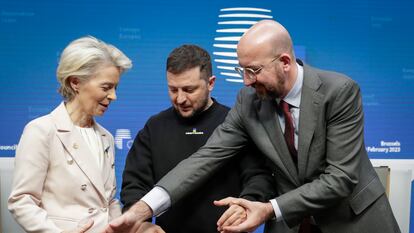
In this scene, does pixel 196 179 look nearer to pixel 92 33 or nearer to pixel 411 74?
pixel 92 33

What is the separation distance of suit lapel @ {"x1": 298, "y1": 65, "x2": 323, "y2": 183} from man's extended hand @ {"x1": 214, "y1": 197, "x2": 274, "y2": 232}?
8.8 inches

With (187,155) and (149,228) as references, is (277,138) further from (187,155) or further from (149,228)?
(149,228)

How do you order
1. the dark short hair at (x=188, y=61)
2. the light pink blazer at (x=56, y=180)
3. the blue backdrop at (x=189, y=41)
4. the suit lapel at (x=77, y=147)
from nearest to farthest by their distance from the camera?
the light pink blazer at (x=56, y=180), the suit lapel at (x=77, y=147), the dark short hair at (x=188, y=61), the blue backdrop at (x=189, y=41)

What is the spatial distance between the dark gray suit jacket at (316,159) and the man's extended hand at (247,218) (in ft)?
0.25

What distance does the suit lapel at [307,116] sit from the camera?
77.0 inches

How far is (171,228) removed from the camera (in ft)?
7.09

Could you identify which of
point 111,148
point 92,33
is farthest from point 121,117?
point 111,148

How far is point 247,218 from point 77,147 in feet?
2.36

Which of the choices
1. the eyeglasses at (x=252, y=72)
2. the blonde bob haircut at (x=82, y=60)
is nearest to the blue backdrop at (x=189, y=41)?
the blonde bob haircut at (x=82, y=60)

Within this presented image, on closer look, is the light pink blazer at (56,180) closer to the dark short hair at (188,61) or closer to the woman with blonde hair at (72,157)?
the woman with blonde hair at (72,157)

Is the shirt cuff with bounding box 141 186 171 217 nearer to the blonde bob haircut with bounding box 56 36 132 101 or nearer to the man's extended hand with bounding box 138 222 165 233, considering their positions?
the man's extended hand with bounding box 138 222 165 233

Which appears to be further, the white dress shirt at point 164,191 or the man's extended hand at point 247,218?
the white dress shirt at point 164,191

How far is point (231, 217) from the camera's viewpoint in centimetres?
189

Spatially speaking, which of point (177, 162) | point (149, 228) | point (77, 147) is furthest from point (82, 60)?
point (149, 228)
